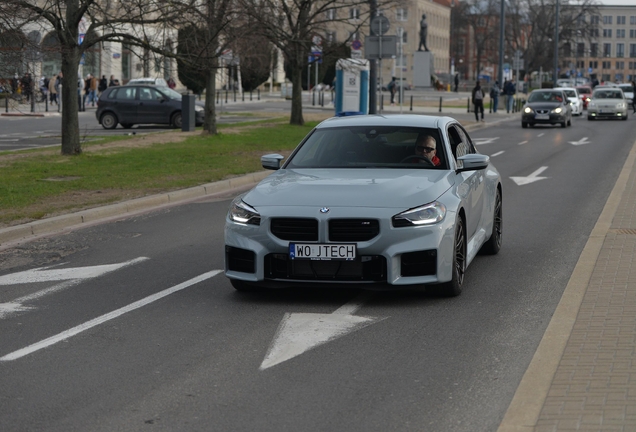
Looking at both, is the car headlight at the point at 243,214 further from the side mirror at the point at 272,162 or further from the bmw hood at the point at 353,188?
the side mirror at the point at 272,162

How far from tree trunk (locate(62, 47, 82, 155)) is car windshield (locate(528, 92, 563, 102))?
1009 inches

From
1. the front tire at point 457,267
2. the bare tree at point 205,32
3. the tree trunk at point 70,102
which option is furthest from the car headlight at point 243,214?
the tree trunk at point 70,102

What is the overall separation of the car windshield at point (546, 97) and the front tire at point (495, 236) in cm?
3428

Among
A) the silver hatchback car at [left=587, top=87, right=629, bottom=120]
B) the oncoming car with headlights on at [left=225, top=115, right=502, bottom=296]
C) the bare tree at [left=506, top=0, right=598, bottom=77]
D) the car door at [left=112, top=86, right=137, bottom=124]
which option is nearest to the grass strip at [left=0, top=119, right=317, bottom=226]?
the oncoming car with headlights on at [left=225, top=115, right=502, bottom=296]

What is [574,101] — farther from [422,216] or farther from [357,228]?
[357,228]

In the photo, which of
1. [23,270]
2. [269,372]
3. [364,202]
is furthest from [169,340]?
[23,270]

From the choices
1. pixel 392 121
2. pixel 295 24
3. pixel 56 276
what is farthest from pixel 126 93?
pixel 392 121

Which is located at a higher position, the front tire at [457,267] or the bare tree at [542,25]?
the bare tree at [542,25]

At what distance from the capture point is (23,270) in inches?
405

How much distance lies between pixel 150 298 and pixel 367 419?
370 cm

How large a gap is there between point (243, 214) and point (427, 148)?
77.5 inches

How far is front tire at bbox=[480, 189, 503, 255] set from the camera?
10.9 metres

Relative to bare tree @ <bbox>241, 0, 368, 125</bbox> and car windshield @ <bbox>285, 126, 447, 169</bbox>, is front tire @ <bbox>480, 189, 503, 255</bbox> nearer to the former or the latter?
car windshield @ <bbox>285, 126, 447, 169</bbox>

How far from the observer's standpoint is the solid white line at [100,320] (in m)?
6.96
